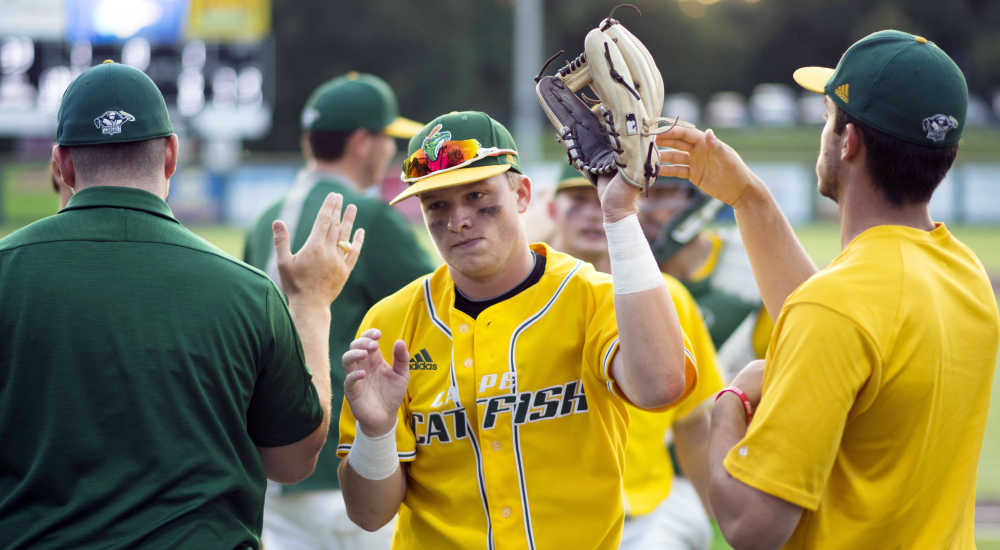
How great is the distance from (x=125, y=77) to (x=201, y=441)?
0.96m

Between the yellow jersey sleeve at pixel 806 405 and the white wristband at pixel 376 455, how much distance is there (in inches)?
36.5

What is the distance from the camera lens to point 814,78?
2824 millimetres

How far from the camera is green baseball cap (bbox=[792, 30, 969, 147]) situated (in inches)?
96.0

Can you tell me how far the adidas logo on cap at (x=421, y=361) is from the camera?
3.02 meters

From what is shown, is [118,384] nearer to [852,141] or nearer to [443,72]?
[852,141]

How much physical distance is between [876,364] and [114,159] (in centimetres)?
188

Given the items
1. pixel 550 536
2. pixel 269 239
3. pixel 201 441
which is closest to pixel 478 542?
pixel 550 536

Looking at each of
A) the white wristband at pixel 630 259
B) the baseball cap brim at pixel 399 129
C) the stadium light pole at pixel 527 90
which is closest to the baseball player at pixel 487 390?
the white wristband at pixel 630 259

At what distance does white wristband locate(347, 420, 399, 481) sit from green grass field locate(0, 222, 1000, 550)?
12.4ft

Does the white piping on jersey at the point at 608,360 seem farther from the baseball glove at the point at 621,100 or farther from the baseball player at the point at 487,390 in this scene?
the baseball glove at the point at 621,100

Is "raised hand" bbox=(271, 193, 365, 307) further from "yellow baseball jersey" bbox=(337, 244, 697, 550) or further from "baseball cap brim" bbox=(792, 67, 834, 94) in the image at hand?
"baseball cap brim" bbox=(792, 67, 834, 94)

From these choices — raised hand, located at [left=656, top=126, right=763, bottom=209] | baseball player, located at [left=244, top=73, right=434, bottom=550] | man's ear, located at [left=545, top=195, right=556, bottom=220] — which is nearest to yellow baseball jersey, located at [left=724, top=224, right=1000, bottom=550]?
raised hand, located at [left=656, top=126, right=763, bottom=209]

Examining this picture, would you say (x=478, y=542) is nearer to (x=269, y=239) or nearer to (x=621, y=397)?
(x=621, y=397)

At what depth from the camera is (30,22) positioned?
79.2ft
